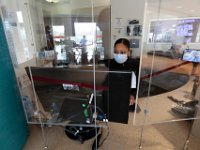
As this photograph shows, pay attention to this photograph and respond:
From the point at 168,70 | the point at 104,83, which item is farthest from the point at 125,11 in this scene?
the point at 104,83

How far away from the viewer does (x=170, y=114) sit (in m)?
1.51

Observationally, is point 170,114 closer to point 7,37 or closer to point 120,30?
point 7,37

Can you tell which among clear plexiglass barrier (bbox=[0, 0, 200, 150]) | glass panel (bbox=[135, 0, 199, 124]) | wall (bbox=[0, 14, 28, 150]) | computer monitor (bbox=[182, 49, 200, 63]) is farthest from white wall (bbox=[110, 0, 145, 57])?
wall (bbox=[0, 14, 28, 150])

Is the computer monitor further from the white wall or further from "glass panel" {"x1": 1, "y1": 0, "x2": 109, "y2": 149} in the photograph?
the white wall

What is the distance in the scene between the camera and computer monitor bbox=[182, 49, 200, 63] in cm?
168

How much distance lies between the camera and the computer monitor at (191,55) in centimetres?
168

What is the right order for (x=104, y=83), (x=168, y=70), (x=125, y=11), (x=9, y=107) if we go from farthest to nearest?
(x=125, y=11) < (x=168, y=70) < (x=9, y=107) < (x=104, y=83)

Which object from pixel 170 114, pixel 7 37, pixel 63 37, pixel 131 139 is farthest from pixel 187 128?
pixel 63 37

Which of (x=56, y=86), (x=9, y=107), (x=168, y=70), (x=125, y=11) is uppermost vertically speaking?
(x=125, y=11)

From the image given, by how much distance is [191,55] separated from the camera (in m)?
1.80

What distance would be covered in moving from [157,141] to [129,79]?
125cm

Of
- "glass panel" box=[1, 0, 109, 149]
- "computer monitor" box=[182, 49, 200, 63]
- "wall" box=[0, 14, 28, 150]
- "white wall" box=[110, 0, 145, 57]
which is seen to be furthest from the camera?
"white wall" box=[110, 0, 145, 57]

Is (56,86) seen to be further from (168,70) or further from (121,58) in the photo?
(168,70)

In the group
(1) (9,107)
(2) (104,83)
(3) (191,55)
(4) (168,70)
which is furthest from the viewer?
(4) (168,70)
